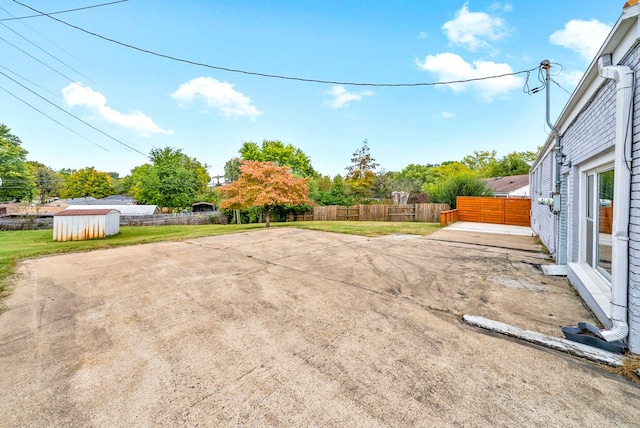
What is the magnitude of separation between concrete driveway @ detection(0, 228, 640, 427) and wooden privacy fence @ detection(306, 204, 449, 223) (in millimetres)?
13308

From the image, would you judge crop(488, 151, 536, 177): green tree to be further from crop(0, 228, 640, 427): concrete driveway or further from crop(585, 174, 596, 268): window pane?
crop(0, 228, 640, 427): concrete driveway

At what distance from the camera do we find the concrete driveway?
5.25 feet

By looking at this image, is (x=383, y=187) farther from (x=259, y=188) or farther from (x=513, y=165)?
(x=259, y=188)

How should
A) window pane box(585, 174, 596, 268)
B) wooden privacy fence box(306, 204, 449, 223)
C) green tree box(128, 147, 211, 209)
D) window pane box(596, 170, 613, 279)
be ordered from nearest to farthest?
window pane box(596, 170, 613, 279) < window pane box(585, 174, 596, 268) < wooden privacy fence box(306, 204, 449, 223) < green tree box(128, 147, 211, 209)

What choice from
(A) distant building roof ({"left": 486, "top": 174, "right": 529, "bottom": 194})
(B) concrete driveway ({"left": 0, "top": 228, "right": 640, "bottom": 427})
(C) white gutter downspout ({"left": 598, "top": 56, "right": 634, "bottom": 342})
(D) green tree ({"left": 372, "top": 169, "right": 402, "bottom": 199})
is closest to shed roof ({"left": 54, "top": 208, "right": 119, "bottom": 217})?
(B) concrete driveway ({"left": 0, "top": 228, "right": 640, "bottom": 427})

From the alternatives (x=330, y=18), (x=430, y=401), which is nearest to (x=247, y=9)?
(x=330, y=18)

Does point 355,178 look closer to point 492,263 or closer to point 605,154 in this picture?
point 492,263

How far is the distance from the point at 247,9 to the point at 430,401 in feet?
38.4

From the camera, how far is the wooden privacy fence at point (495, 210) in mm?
14117

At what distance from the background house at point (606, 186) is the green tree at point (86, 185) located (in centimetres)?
6485

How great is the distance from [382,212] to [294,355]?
17.3 meters

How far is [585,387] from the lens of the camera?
1820 mm

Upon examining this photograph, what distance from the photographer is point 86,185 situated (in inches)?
1943

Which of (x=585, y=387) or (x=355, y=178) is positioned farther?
(x=355, y=178)
